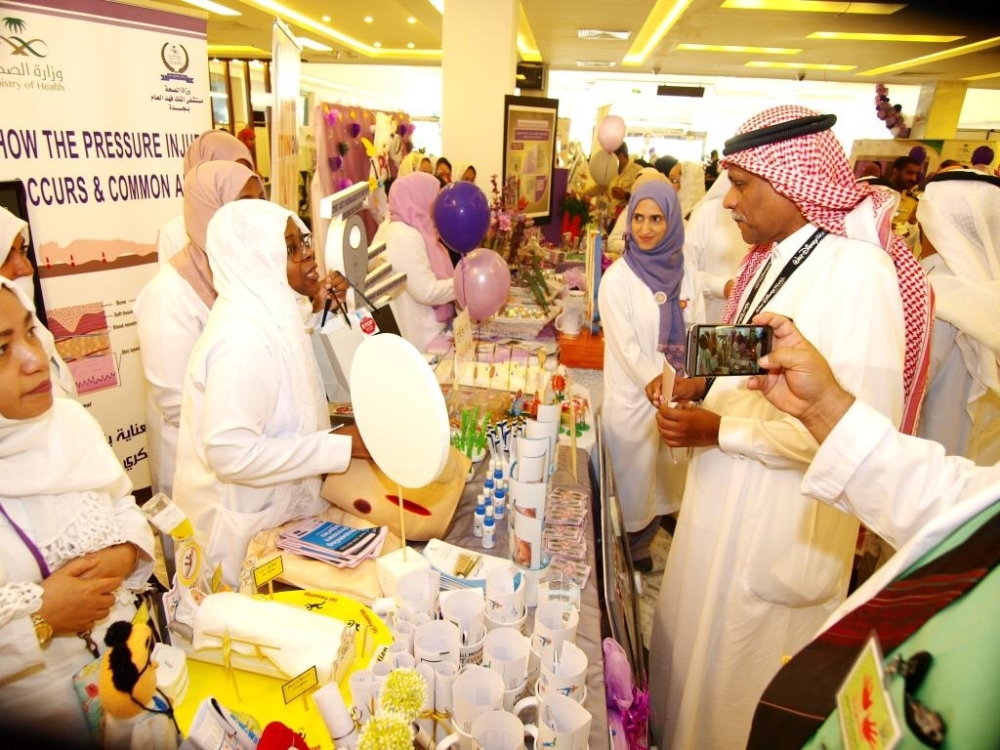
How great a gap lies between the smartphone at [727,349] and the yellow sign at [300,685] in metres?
0.96

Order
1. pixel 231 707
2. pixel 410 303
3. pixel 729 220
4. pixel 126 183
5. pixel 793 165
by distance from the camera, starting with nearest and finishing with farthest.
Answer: pixel 231 707, pixel 793 165, pixel 126 183, pixel 410 303, pixel 729 220

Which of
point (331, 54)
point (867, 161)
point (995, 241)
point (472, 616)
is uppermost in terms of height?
point (331, 54)

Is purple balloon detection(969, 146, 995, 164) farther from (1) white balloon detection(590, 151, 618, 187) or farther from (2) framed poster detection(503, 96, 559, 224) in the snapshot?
(2) framed poster detection(503, 96, 559, 224)

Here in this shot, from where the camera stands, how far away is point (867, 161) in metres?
9.59

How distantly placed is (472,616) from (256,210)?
1.25 metres

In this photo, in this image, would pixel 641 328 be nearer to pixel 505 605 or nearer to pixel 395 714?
pixel 505 605

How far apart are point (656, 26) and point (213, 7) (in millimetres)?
7493

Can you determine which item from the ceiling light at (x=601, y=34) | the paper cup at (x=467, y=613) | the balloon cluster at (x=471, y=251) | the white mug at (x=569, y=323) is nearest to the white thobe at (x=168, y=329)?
the balloon cluster at (x=471, y=251)

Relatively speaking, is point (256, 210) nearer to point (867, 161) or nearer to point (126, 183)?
point (126, 183)

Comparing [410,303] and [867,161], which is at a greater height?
[867,161]

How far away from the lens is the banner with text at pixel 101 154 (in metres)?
2.66

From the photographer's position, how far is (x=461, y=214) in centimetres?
Result: 334

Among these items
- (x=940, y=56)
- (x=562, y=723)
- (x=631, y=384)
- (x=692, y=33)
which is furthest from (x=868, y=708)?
(x=940, y=56)

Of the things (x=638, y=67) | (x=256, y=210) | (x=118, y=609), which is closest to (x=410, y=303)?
(x=256, y=210)
